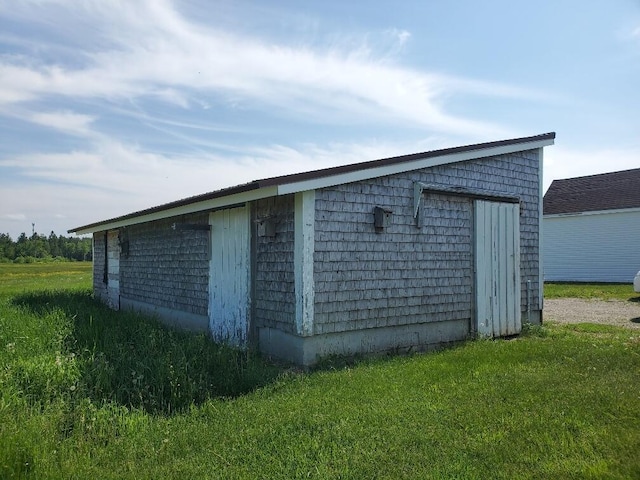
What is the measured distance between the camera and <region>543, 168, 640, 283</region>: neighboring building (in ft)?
64.7

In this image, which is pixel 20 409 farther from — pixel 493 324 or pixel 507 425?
pixel 493 324

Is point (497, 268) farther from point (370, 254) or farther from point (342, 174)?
point (342, 174)

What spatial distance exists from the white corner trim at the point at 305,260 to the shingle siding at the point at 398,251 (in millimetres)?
100

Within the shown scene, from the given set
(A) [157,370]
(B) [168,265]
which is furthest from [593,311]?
(A) [157,370]

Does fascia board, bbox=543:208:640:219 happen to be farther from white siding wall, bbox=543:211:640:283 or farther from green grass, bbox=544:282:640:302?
green grass, bbox=544:282:640:302

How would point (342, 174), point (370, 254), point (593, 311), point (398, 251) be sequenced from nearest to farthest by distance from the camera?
point (342, 174)
point (370, 254)
point (398, 251)
point (593, 311)

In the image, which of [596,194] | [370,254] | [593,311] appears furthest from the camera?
[596,194]

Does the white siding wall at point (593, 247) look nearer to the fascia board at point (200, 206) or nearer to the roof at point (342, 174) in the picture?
the roof at point (342, 174)

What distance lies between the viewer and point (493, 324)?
878 centimetres

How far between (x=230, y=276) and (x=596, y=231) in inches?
689

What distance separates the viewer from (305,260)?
671 cm

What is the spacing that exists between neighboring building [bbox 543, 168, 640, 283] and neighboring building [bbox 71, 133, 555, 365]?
12.5 m

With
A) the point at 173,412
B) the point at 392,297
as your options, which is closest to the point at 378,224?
the point at 392,297

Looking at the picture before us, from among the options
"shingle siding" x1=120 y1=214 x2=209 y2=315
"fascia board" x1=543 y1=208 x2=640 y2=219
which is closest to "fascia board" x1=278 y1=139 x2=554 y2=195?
"shingle siding" x1=120 y1=214 x2=209 y2=315
